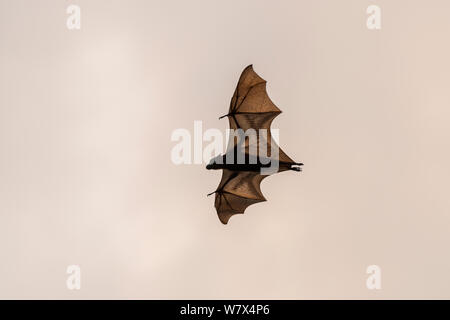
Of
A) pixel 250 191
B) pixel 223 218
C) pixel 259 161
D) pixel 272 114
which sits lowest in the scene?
pixel 223 218

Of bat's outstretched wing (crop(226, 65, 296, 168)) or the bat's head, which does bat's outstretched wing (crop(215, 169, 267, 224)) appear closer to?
the bat's head

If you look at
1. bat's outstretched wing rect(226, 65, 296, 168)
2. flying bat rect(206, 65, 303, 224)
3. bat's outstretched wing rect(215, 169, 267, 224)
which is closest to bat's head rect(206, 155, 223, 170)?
flying bat rect(206, 65, 303, 224)

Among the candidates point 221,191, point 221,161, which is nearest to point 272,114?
point 221,161

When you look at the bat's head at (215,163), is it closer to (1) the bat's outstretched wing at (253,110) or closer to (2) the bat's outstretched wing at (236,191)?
(1) the bat's outstretched wing at (253,110)

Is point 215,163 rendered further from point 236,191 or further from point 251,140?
point 236,191

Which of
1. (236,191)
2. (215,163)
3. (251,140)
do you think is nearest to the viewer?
(215,163)

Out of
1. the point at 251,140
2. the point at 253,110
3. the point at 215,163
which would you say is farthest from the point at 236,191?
the point at 253,110
